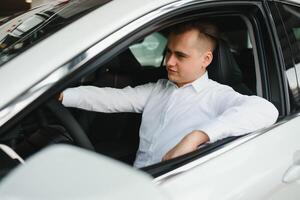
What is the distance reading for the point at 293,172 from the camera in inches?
73.9

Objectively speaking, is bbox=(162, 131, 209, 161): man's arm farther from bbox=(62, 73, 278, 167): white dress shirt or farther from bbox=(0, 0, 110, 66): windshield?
bbox=(0, 0, 110, 66): windshield

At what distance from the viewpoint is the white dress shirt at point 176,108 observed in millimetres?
1938

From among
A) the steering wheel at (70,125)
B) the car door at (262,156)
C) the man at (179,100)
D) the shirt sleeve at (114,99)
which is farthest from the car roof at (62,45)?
the shirt sleeve at (114,99)

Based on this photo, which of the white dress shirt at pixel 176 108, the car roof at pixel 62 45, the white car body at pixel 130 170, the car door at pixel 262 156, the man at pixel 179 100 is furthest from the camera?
the man at pixel 179 100

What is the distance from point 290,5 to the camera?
2.30m

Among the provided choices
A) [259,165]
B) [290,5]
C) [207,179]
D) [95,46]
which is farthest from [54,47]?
[290,5]

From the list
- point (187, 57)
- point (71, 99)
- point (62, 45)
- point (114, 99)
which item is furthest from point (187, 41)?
point (62, 45)

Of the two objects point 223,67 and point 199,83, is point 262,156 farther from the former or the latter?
point 223,67

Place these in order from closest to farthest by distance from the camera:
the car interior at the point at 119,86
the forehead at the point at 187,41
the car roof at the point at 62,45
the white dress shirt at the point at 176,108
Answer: the car roof at the point at 62,45 → the white dress shirt at the point at 176,108 → the forehead at the point at 187,41 → the car interior at the point at 119,86

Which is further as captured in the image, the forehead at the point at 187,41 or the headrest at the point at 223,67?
the headrest at the point at 223,67

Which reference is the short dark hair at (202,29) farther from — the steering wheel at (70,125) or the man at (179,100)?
the steering wheel at (70,125)

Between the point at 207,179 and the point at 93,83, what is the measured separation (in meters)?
1.29

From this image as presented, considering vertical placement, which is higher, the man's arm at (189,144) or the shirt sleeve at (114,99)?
the man's arm at (189,144)

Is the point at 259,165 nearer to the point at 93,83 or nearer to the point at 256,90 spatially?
the point at 256,90
